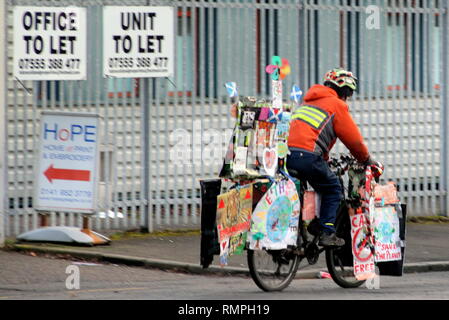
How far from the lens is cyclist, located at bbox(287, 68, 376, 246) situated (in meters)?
10.2

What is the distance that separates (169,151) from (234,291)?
4261mm

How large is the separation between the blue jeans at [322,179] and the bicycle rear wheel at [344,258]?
31cm

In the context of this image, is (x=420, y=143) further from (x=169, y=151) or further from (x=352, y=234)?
(x=352, y=234)

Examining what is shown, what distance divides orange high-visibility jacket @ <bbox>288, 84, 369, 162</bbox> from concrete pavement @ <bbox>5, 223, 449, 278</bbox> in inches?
52.2

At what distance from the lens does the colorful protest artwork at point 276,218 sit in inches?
390

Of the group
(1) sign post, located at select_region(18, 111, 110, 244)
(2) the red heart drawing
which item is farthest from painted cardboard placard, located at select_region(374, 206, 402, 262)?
(1) sign post, located at select_region(18, 111, 110, 244)

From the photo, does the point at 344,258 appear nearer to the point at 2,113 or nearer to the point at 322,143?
the point at 322,143

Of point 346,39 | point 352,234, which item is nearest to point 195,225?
point 346,39

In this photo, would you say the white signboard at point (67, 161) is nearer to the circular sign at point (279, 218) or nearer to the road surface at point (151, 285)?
the road surface at point (151, 285)

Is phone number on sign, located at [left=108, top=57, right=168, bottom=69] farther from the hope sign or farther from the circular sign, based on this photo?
the circular sign

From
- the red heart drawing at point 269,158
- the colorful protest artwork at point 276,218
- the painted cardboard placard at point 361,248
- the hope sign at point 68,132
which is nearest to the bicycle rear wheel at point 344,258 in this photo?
the painted cardboard placard at point 361,248

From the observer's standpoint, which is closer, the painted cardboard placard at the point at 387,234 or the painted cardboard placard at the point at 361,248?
the painted cardboard placard at the point at 361,248

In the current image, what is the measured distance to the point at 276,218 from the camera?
10.0 meters

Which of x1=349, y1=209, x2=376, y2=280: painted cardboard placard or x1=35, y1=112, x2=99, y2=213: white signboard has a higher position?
x1=35, y1=112, x2=99, y2=213: white signboard
